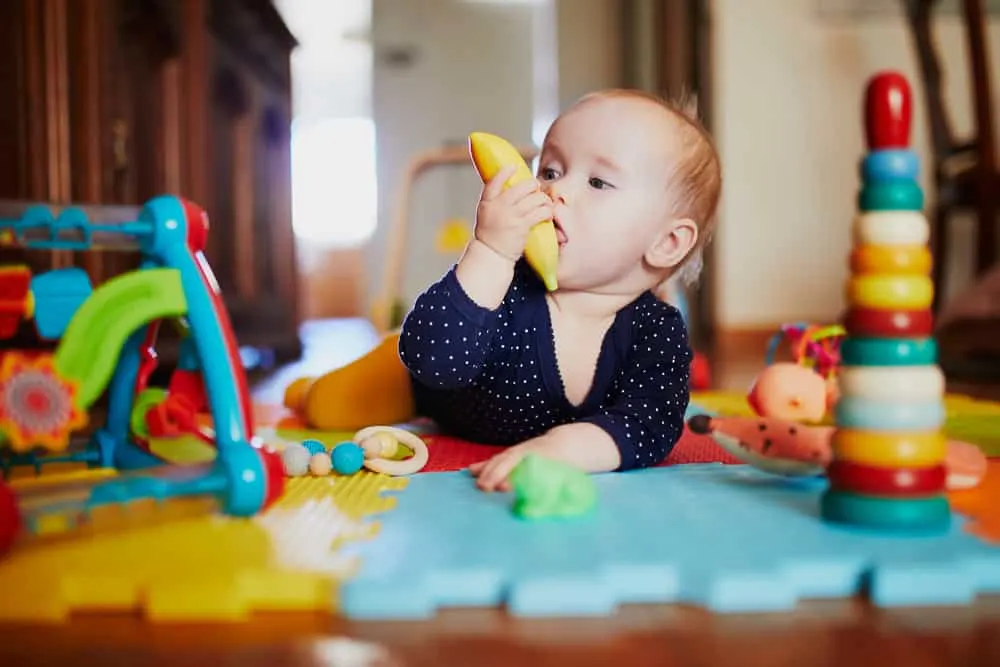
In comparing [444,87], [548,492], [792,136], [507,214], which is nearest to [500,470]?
[548,492]

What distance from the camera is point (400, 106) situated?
4324mm

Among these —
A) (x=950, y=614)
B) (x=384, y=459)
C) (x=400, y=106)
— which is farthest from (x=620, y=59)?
(x=950, y=614)

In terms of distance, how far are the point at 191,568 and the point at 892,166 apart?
0.51m

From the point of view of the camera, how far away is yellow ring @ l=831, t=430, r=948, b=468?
606 millimetres

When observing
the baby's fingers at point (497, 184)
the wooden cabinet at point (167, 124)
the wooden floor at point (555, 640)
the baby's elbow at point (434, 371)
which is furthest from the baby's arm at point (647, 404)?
the wooden cabinet at point (167, 124)

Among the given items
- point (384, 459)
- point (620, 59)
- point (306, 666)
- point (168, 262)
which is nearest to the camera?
point (306, 666)

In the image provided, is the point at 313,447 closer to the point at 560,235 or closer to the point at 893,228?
the point at 560,235

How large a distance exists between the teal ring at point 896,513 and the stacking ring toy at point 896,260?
0.15m

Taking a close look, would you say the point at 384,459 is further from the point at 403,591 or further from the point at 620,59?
the point at 620,59

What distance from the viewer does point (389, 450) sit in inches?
36.7

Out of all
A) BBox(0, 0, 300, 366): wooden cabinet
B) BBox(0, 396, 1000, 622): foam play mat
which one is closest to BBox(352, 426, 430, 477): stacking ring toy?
BBox(0, 396, 1000, 622): foam play mat

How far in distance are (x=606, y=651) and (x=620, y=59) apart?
3753 mm

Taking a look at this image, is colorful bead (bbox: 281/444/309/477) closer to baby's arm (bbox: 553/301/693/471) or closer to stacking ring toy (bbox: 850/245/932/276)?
baby's arm (bbox: 553/301/693/471)

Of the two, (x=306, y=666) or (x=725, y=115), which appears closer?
(x=306, y=666)
